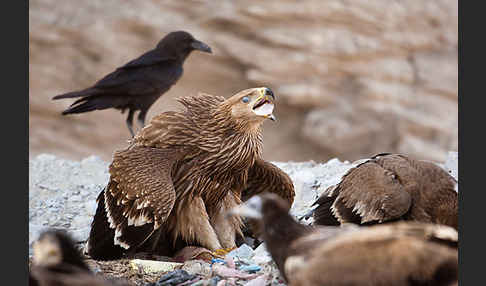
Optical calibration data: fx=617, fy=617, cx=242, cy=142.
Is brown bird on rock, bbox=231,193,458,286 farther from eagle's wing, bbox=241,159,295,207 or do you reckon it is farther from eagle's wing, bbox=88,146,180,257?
eagle's wing, bbox=241,159,295,207

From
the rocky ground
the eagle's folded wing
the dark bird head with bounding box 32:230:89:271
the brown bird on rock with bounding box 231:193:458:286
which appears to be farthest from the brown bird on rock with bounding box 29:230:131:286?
the eagle's folded wing

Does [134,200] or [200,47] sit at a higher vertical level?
[200,47]

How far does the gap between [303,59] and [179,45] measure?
575 centimetres

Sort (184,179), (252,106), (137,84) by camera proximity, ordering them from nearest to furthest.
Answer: (252,106) → (184,179) → (137,84)

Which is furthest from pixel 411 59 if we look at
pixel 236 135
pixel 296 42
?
pixel 236 135

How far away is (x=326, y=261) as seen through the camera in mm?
2119

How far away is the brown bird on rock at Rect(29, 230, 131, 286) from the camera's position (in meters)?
2.13

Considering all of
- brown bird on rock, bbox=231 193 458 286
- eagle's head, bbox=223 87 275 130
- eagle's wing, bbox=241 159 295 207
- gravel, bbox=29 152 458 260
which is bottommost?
gravel, bbox=29 152 458 260

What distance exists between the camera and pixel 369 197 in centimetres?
357

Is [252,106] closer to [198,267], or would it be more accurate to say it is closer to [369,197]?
[369,197]

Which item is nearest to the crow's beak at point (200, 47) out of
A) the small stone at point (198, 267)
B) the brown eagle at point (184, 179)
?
the brown eagle at point (184, 179)

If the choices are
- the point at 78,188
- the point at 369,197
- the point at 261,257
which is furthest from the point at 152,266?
the point at 78,188

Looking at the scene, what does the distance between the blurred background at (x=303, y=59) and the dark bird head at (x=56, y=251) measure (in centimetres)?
1034

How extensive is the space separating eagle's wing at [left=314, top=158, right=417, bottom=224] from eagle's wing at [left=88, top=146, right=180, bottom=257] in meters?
1.00
